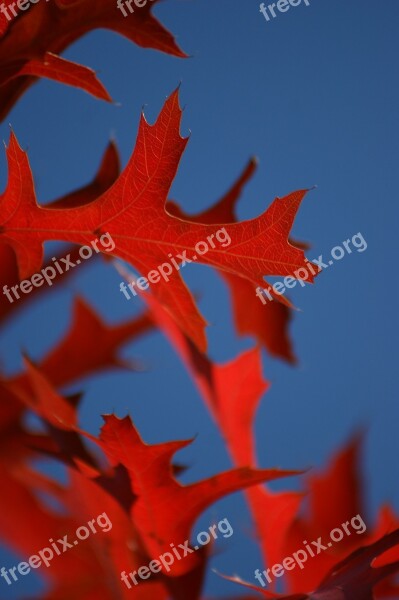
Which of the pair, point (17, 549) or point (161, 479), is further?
point (17, 549)

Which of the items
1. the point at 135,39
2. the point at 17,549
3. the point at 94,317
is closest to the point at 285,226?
the point at 135,39

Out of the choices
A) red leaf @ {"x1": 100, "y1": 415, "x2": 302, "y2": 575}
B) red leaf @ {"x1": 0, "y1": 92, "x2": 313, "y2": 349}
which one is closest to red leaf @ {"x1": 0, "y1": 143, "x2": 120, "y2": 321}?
red leaf @ {"x1": 0, "y1": 92, "x2": 313, "y2": 349}

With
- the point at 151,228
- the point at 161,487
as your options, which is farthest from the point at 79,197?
the point at 161,487

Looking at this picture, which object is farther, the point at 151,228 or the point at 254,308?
the point at 254,308

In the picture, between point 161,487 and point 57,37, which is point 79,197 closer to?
point 57,37

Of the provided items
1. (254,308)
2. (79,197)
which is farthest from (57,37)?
(254,308)

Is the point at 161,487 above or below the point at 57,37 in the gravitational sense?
below

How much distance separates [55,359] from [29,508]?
0.15 metres

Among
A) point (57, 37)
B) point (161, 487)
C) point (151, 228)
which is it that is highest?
point (57, 37)

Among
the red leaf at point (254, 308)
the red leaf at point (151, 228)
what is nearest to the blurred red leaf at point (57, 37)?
the red leaf at point (151, 228)

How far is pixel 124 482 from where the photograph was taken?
1.52ft

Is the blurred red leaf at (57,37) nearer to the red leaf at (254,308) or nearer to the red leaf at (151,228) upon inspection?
the red leaf at (151,228)

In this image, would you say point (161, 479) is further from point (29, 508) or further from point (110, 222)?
point (29, 508)

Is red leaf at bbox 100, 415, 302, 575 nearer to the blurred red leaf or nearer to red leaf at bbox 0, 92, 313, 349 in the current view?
red leaf at bbox 0, 92, 313, 349
